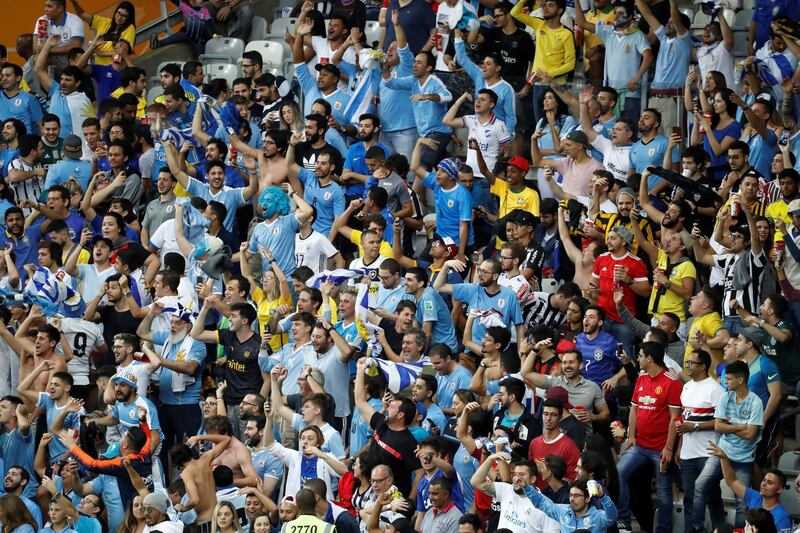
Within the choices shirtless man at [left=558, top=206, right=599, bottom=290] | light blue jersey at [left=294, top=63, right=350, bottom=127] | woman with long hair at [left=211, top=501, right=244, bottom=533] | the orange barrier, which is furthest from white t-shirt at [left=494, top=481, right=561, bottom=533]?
the orange barrier

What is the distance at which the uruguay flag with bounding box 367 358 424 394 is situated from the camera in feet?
46.0

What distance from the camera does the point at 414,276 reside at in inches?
583

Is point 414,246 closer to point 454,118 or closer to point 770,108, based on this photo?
point 454,118

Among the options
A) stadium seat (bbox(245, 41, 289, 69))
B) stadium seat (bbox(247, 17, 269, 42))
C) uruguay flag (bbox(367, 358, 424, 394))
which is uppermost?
uruguay flag (bbox(367, 358, 424, 394))

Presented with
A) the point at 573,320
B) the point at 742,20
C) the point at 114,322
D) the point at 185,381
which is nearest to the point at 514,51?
the point at 742,20

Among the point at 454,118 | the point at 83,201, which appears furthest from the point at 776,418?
the point at 83,201

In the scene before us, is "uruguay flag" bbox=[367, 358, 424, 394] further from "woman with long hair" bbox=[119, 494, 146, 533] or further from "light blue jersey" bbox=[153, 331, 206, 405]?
"woman with long hair" bbox=[119, 494, 146, 533]

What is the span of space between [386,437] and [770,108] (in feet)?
17.4

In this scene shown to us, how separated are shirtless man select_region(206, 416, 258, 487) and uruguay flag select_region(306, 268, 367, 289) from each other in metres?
1.90

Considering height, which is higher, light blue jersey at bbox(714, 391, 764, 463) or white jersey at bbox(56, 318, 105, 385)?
light blue jersey at bbox(714, 391, 764, 463)

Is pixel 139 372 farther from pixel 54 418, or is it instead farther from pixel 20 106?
pixel 20 106

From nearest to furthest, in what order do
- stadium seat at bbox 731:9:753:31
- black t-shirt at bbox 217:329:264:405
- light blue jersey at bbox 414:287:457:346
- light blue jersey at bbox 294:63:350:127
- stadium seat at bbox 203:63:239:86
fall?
light blue jersey at bbox 414:287:457:346, black t-shirt at bbox 217:329:264:405, light blue jersey at bbox 294:63:350:127, stadium seat at bbox 731:9:753:31, stadium seat at bbox 203:63:239:86

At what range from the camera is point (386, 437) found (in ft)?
44.1

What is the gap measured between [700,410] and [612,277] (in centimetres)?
196
